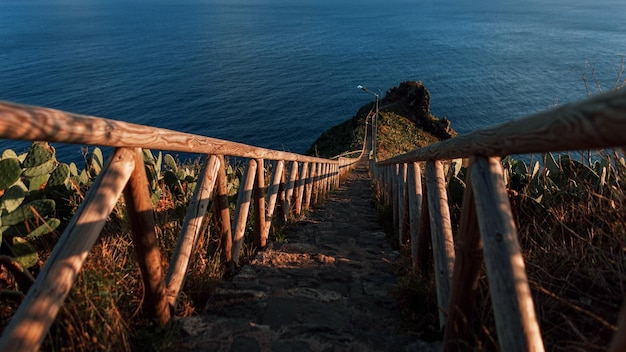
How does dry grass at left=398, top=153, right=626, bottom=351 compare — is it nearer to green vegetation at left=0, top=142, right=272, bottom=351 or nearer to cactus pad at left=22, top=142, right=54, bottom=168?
green vegetation at left=0, top=142, right=272, bottom=351

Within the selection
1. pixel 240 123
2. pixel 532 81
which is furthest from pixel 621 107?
pixel 532 81

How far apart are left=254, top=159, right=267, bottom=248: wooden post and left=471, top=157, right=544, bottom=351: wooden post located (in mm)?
3071

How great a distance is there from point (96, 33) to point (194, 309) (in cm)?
16798

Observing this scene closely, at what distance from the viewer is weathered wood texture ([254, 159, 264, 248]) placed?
4625 mm

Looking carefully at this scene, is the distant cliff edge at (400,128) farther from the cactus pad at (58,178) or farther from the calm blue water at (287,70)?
the cactus pad at (58,178)

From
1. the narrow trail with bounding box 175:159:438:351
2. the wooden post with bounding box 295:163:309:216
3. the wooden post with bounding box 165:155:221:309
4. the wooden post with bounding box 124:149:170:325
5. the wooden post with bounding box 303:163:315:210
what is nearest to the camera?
the wooden post with bounding box 124:149:170:325

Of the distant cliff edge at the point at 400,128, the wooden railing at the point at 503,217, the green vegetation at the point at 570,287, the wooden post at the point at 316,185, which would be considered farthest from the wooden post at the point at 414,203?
the distant cliff edge at the point at 400,128

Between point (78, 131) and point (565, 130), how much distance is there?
1747mm

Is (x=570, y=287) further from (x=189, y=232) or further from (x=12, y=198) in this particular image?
(x=12, y=198)

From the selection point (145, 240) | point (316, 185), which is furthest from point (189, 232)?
point (316, 185)

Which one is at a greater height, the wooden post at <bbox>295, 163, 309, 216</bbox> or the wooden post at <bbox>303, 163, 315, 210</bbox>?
the wooden post at <bbox>295, 163, 309, 216</bbox>

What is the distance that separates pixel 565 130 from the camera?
1245 mm

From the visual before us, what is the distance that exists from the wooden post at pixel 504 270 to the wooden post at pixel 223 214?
223 cm

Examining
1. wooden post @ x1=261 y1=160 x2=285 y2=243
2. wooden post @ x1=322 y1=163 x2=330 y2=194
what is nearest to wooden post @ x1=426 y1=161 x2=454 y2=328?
wooden post @ x1=261 y1=160 x2=285 y2=243
